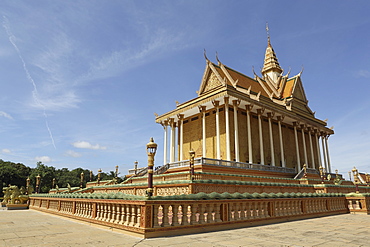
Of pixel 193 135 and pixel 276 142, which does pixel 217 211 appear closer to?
pixel 193 135

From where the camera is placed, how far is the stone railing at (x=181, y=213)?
6.20 meters

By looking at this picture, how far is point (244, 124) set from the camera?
28062 mm

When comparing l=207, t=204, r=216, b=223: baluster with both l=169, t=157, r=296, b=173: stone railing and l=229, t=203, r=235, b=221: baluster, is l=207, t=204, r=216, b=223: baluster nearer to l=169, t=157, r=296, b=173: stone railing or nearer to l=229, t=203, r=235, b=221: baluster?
l=229, t=203, r=235, b=221: baluster

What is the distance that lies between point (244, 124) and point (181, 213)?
22.1 m

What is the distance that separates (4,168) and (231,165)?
50359mm

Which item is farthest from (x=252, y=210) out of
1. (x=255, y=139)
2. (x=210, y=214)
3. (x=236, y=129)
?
(x=255, y=139)

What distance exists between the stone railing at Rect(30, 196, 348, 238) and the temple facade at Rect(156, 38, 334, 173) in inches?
501

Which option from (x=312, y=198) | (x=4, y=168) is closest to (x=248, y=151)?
(x=312, y=198)

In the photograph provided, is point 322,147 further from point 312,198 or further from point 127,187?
point 127,187

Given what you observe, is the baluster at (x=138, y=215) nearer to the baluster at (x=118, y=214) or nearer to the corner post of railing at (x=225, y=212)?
the baluster at (x=118, y=214)

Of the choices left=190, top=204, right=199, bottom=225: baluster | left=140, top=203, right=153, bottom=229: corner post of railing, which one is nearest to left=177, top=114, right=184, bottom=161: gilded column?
left=190, top=204, right=199, bottom=225: baluster

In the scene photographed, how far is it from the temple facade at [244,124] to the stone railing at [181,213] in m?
12.7

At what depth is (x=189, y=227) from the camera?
6641mm

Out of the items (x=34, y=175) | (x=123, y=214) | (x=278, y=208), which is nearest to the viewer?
(x=123, y=214)
